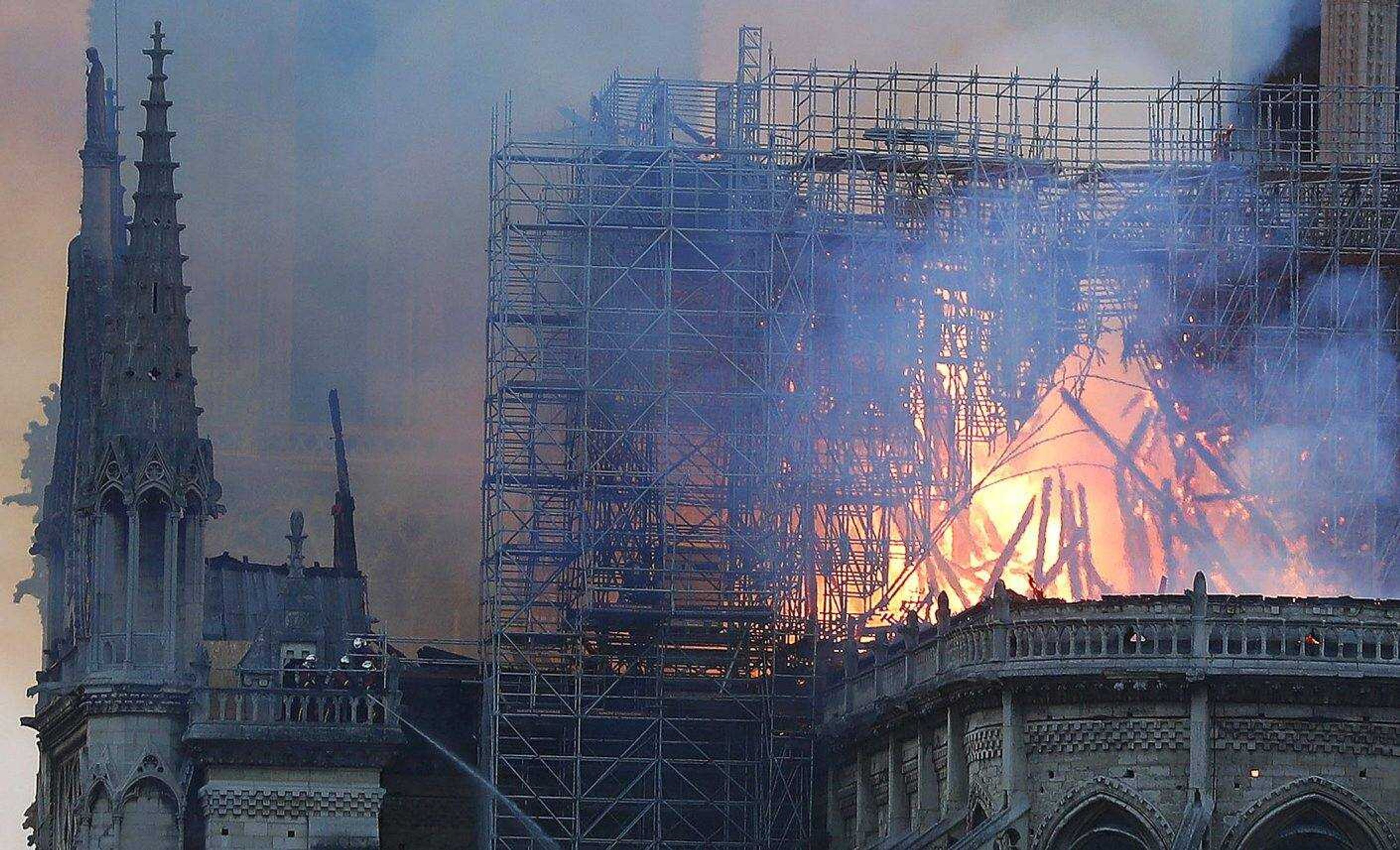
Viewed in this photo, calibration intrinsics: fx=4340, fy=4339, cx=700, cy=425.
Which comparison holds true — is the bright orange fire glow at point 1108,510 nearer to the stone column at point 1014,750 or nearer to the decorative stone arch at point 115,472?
the decorative stone arch at point 115,472

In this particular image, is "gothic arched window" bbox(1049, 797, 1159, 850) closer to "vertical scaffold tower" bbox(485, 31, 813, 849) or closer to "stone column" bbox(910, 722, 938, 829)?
"stone column" bbox(910, 722, 938, 829)

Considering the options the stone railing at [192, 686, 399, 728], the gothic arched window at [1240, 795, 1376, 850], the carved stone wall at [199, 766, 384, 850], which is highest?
the stone railing at [192, 686, 399, 728]

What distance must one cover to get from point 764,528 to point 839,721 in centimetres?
618

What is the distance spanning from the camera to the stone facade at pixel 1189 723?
76.2 m

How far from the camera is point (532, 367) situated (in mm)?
95250

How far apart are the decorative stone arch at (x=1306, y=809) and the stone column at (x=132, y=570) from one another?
27.1 metres

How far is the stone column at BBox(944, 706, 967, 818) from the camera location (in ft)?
267

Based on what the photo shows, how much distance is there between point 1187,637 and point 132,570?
26.2 m

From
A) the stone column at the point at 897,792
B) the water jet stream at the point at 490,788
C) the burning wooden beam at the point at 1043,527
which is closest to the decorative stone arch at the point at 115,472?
the water jet stream at the point at 490,788

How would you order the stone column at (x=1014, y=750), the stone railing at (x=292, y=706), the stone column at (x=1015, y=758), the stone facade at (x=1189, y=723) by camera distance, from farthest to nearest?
the stone railing at (x=292, y=706) < the stone column at (x=1014, y=750) < the stone column at (x=1015, y=758) < the stone facade at (x=1189, y=723)

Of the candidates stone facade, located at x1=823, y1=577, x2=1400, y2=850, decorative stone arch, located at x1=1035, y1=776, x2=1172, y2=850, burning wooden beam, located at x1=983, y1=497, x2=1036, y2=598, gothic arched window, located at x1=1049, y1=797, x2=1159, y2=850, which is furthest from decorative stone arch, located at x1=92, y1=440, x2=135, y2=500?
gothic arched window, located at x1=1049, y1=797, x2=1159, y2=850

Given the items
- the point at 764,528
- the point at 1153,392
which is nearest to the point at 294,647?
the point at 764,528

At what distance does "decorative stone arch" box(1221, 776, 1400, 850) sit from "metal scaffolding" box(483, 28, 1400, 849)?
17783 mm

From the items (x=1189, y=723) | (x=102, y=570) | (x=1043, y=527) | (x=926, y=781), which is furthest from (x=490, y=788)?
(x=1189, y=723)
